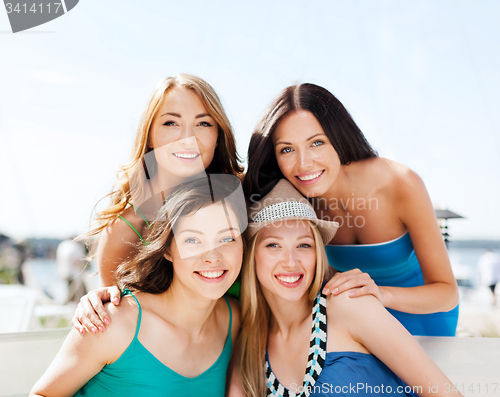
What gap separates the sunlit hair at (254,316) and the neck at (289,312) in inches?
1.7

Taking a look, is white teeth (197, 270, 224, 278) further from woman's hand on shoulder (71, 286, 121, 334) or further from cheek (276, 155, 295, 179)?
cheek (276, 155, 295, 179)

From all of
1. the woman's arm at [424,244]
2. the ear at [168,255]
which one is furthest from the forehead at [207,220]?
the woman's arm at [424,244]

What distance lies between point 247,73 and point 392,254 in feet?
6.49

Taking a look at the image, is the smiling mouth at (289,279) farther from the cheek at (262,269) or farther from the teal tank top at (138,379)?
the teal tank top at (138,379)

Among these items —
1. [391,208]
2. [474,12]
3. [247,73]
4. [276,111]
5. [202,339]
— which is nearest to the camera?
[202,339]

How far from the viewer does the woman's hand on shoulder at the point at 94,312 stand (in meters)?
1.43

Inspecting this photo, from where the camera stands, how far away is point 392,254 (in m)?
2.28

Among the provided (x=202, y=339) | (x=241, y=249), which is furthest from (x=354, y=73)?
(x=202, y=339)

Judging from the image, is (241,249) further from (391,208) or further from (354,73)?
(354,73)

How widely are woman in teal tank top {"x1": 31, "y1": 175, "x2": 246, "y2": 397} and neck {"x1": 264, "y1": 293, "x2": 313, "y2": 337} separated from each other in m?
0.27

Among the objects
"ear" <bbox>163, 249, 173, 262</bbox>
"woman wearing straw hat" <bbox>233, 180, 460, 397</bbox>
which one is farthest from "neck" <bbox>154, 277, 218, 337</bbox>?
"woman wearing straw hat" <bbox>233, 180, 460, 397</bbox>

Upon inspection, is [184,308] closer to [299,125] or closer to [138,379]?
[138,379]

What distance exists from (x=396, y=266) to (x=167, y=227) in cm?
153

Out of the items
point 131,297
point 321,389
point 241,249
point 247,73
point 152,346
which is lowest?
point 321,389
